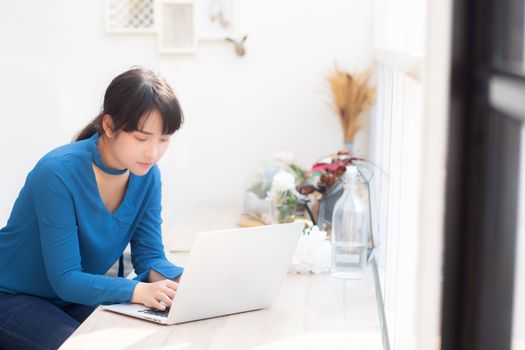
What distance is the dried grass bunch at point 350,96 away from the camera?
3.18m

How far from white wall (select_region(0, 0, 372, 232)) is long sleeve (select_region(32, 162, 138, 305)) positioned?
1.53 metres

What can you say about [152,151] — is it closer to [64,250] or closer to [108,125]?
[108,125]

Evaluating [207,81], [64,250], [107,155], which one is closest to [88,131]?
[107,155]

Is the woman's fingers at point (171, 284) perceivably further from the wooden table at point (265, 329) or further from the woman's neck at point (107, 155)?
the woman's neck at point (107, 155)

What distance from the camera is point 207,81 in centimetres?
336

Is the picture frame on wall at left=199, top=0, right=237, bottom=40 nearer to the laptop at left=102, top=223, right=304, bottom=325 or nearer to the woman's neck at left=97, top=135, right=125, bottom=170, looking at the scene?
the woman's neck at left=97, top=135, right=125, bottom=170

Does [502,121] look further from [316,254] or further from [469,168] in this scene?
[316,254]

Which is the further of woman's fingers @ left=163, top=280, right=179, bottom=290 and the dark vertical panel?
woman's fingers @ left=163, top=280, right=179, bottom=290

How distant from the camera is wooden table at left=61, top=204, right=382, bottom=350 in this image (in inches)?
61.6

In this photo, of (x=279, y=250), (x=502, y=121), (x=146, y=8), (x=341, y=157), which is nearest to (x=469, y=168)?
(x=502, y=121)

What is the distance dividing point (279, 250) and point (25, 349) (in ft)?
2.13

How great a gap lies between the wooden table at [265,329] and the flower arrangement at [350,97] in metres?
1.39

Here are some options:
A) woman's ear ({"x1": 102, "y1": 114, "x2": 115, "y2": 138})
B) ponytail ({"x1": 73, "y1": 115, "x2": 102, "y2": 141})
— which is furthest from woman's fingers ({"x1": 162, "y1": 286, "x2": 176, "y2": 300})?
ponytail ({"x1": 73, "y1": 115, "x2": 102, "y2": 141})

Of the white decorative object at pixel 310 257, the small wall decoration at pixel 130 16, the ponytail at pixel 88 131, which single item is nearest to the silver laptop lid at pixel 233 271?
the white decorative object at pixel 310 257
